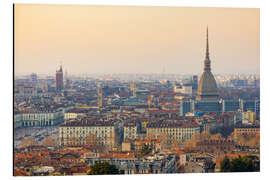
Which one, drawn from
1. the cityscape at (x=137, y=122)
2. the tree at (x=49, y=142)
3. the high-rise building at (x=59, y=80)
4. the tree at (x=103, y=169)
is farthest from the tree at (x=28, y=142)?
the tree at (x=103, y=169)

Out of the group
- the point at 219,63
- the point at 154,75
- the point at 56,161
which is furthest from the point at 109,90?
the point at 56,161

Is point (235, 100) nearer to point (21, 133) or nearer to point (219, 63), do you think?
point (219, 63)

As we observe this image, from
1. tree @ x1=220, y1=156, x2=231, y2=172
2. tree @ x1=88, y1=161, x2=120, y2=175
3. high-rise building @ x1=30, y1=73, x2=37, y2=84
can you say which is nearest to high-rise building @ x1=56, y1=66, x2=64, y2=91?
high-rise building @ x1=30, y1=73, x2=37, y2=84

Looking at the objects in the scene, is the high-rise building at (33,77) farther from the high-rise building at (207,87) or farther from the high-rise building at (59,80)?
the high-rise building at (207,87)

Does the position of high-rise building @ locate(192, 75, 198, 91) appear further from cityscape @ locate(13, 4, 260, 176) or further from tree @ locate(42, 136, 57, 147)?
tree @ locate(42, 136, 57, 147)

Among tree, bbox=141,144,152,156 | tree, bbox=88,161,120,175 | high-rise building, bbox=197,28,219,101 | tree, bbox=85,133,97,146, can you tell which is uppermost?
high-rise building, bbox=197,28,219,101

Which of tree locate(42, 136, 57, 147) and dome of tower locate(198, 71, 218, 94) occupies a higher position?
dome of tower locate(198, 71, 218, 94)

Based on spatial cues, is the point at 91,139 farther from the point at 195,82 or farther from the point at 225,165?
the point at 195,82
